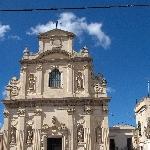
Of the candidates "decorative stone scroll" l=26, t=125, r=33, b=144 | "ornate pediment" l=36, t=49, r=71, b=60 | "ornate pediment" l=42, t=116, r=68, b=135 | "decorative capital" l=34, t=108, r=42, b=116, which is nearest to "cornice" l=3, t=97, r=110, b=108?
"decorative capital" l=34, t=108, r=42, b=116

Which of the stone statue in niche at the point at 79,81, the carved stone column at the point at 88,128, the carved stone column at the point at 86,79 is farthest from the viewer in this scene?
the stone statue in niche at the point at 79,81

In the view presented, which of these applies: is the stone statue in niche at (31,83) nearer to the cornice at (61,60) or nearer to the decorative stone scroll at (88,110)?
the cornice at (61,60)

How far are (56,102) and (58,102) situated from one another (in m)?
0.18

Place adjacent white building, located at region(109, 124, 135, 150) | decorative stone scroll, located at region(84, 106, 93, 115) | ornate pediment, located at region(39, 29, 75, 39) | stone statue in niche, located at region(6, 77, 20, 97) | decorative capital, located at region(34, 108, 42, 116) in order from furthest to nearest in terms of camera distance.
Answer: adjacent white building, located at region(109, 124, 135, 150) → ornate pediment, located at region(39, 29, 75, 39) → stone statue in niche, located at region(6, 77, 20, 97) → decorative capital, located at region(34, 108, 42, 116) → decorative stone scroll, located at region(84, 106, 93, 115)

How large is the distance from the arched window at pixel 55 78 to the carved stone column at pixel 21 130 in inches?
138

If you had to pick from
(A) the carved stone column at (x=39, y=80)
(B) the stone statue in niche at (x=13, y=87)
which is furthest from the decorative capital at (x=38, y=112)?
(B) the stone statue in niche at (x=13, y=87)

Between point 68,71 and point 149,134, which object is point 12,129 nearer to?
point 68,71

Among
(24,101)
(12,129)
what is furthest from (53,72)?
(12,129)

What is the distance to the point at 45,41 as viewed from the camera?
35000 mm

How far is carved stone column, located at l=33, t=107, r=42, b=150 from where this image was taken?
32022mm

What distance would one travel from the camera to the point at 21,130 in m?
32.4

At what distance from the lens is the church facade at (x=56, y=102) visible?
105 feet

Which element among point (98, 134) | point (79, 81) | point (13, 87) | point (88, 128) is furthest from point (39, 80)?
point (98, 134)

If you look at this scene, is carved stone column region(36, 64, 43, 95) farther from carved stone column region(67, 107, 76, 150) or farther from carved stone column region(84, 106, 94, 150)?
carved stone column region(84, 106, 94, 150)
